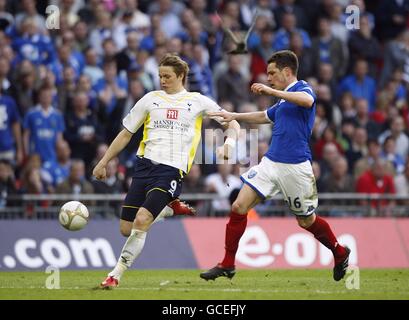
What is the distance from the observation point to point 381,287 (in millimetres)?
13859

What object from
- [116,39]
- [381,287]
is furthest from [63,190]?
[381,287]

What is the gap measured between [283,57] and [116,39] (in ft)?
34.6

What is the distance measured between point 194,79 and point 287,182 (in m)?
9.28

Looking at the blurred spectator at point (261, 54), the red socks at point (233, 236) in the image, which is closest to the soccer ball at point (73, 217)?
the red socks at point (233, 236)

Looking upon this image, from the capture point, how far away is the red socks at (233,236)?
13875 millimetres

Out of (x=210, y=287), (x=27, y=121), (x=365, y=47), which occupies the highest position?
(x=365, y=47)

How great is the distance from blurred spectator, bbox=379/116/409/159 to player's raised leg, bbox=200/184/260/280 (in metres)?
10.9

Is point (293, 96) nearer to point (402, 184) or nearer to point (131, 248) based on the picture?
point (131, 248)

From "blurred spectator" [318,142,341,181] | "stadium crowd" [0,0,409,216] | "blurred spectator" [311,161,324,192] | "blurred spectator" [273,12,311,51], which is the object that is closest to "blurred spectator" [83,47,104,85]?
"stadium crowd" [0,0,409,216]

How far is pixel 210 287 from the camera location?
13.8m

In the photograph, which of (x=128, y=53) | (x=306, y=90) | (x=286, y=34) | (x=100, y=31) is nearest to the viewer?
(x=306, y=90)

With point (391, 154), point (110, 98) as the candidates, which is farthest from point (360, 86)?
point (110, 98)

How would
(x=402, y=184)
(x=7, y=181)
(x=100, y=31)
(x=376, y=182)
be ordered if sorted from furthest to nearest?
(x=100, y=31), (x=402, y=184), (x=376, y=182), (x=7, y=181)

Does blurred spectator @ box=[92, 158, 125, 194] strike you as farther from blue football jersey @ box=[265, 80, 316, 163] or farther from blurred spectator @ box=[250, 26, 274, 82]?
blue football jersey @ box=[265, 80, 316, 163]
